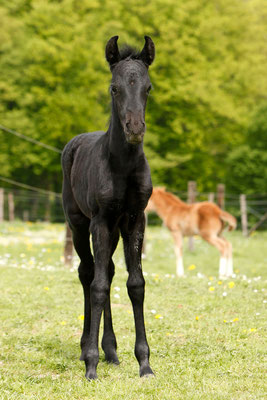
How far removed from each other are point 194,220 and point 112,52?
913 cm

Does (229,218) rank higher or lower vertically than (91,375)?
higher

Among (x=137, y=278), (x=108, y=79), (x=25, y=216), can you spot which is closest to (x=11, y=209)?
(x=25, y=216)

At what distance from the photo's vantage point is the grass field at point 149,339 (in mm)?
4012

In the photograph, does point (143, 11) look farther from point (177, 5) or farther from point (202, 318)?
point (202, 318)

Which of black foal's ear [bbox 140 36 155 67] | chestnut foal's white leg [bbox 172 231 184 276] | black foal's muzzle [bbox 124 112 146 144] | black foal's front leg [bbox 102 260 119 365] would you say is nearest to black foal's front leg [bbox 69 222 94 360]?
black foal's front leg [bbox 102 260 119 365]

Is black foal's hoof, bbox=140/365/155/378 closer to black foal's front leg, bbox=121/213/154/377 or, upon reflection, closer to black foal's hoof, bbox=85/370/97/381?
black foal's front leg, bbox=121/213/154/377

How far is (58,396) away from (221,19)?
Result: 31.2 meters

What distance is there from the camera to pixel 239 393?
12.7ft

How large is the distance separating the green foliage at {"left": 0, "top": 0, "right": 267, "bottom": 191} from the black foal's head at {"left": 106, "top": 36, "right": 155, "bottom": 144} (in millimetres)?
23761

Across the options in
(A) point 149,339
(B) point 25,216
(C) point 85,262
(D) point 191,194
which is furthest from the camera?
(B) point 25,216

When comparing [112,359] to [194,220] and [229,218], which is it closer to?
[229,218]

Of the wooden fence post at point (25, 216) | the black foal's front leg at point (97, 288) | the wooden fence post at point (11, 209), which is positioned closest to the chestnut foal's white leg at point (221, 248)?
the black foal's front leg at point (97, 288)

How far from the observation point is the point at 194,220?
13.1 m

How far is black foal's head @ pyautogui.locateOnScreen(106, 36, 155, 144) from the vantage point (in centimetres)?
379
